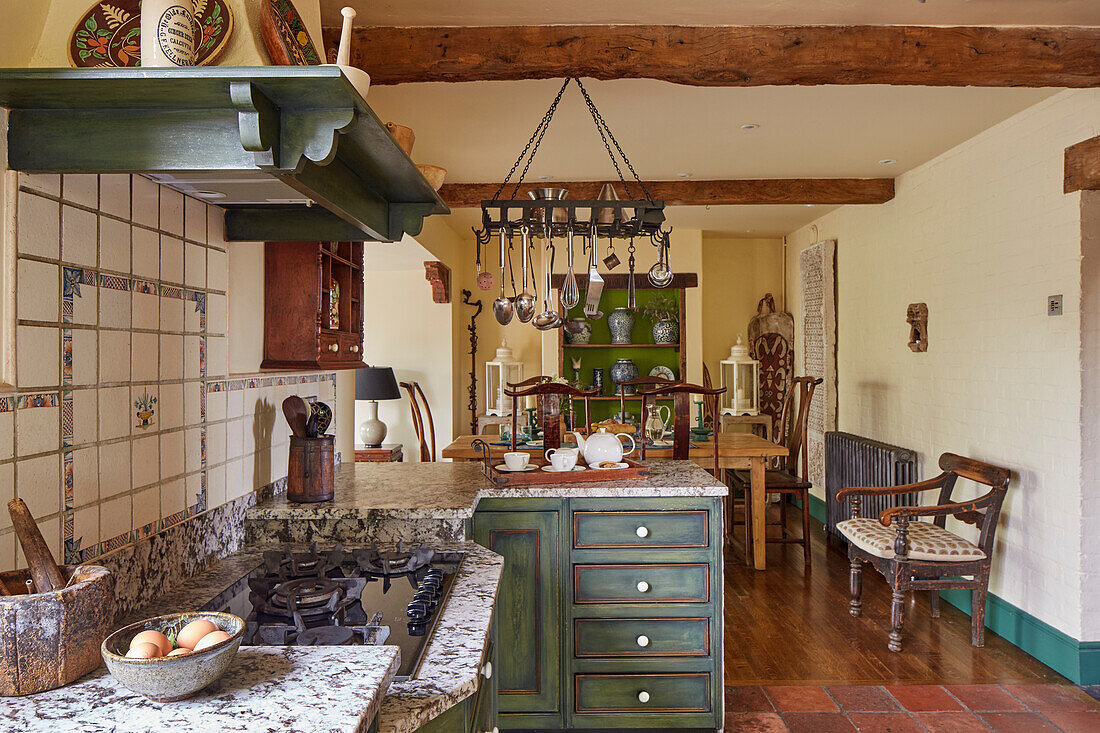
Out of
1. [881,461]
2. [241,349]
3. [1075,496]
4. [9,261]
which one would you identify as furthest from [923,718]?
[9,261]

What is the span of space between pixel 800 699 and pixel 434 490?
1.82 meters

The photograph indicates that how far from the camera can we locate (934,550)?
380cm

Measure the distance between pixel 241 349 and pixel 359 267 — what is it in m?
0.61

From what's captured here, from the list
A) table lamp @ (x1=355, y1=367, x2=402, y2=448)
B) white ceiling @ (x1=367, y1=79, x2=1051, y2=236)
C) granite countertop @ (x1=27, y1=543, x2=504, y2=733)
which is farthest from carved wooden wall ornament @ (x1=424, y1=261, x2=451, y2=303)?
granite countertop @ (x1=27, y1=543, x2=504, y2=733)

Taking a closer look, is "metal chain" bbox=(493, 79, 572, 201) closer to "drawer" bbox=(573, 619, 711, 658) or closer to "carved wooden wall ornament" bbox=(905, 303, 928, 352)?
"drawer" bbox=(573, 619, 711, 658)

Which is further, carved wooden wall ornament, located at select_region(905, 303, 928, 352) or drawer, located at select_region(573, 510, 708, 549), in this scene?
carved wooden wall ornament, located at select_region(905, 303, 928, 352)

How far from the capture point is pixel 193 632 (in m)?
1.12

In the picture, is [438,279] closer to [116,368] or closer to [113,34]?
[116,368]

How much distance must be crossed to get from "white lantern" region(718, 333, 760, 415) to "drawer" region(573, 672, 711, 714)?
4436mm

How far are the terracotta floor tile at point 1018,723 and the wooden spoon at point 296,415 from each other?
2.79m

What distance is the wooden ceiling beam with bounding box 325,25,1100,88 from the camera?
281cm

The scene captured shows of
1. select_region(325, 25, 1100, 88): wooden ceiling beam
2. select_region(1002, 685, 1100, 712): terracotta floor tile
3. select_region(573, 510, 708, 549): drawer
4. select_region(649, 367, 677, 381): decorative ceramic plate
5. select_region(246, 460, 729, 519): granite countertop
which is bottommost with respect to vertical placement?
select_region(1002, 685, 1100, 712): terracotta floor tile

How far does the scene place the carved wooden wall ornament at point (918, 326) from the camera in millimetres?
4875

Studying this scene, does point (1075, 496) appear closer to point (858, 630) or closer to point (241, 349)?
point (858, 630)
